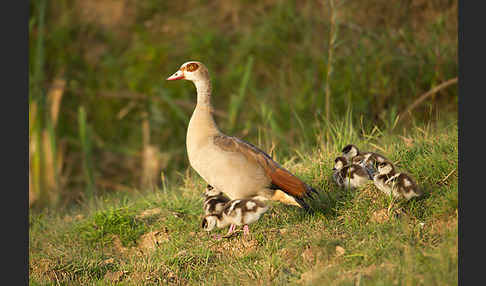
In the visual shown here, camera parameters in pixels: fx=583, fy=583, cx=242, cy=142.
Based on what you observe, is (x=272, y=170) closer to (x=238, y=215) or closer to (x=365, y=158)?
(x=238, y=215)

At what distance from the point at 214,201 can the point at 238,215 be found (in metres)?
0.60

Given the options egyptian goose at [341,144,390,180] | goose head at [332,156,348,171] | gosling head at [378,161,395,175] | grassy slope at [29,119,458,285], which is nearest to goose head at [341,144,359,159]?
egyptian goose at [341,144,390,180]

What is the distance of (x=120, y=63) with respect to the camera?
39.5ft

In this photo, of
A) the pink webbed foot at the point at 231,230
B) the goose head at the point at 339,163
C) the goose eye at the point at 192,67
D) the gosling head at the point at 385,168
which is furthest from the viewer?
the goose eye at the point at 192,67

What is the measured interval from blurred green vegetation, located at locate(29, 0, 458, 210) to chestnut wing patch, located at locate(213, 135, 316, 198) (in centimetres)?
301

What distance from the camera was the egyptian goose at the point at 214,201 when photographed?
16.8 ft

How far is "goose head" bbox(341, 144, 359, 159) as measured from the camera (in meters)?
5.48

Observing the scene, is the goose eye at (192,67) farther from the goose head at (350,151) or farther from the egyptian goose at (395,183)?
the egyptian goose at (395,183)

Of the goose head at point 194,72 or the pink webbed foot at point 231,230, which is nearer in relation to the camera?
the pink webbed foot at point 231,230

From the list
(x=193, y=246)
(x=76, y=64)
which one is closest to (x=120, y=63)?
(x=76, y=64)

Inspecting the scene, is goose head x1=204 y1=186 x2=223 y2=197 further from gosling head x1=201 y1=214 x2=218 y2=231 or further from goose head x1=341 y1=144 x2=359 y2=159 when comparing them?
goose head x1=341 y1=144 x2=359 y2=159

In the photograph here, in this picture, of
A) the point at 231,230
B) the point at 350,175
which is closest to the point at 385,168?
the point at 350,175

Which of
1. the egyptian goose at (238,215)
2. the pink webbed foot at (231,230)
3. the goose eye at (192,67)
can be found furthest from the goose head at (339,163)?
the goose eye at (192,67)

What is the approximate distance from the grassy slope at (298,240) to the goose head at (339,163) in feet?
0.70
